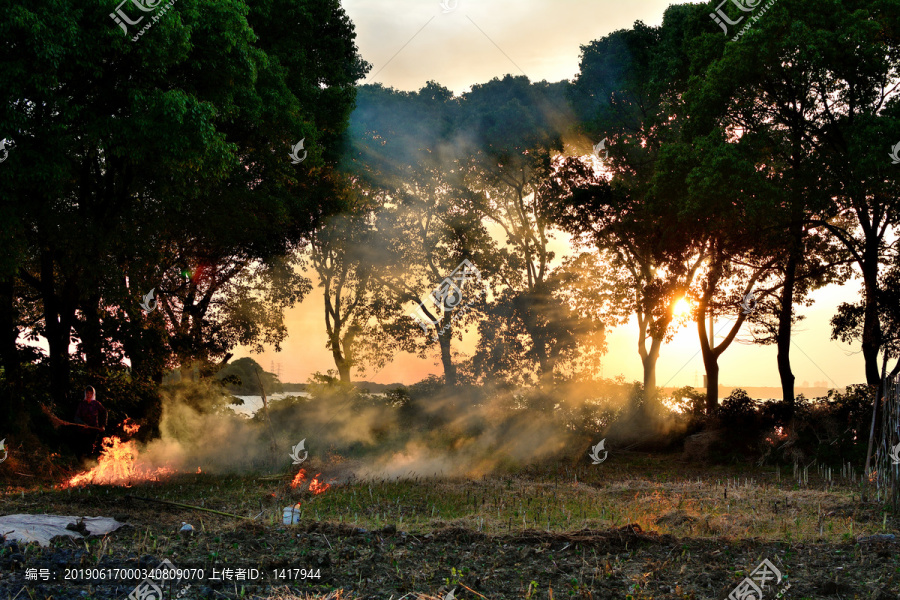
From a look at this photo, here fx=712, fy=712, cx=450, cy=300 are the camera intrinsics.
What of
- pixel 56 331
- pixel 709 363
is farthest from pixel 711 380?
pixel 56 331

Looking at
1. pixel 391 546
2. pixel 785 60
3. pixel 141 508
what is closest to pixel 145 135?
pixel 141 508

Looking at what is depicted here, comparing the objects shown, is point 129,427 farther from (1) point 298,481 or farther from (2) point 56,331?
(1) point 298,481

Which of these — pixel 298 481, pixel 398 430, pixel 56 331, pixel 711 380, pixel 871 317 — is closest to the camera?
pixel 298 481

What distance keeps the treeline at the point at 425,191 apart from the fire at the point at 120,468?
3.72 ft

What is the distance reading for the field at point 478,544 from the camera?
6086 mm

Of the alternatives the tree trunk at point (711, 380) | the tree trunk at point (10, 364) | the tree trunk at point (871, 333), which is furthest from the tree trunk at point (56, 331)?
the tree trunk at point (871, 333)

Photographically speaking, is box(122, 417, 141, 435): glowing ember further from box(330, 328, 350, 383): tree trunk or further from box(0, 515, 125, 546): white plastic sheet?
box(330, 328, 350, 383): tree trunk

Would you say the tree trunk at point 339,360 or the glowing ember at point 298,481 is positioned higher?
the tree trunk at point 339,360

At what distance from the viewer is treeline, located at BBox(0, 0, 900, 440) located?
13.7m

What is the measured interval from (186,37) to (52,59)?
7.58ft

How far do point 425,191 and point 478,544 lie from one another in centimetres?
2353

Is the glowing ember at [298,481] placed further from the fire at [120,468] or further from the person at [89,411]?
the person at [89,411]

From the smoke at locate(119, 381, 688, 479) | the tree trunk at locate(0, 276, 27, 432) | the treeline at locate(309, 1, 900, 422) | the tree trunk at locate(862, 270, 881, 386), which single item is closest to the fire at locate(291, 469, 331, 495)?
the smoke at locate(119, 381, 688, 479)

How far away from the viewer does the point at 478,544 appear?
761 centimetres
